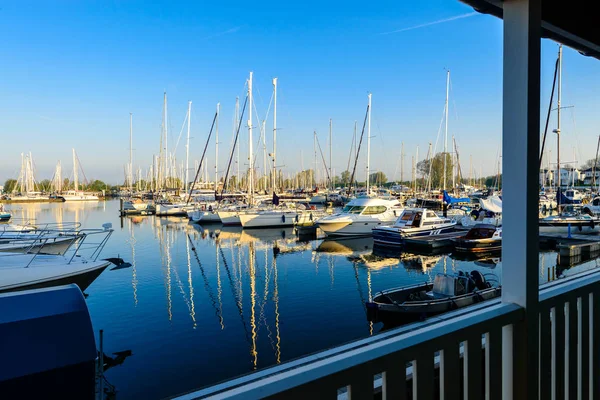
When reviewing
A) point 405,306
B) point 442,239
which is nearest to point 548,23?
point 405,306

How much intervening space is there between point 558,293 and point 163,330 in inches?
368

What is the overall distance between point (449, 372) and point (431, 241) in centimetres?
2024

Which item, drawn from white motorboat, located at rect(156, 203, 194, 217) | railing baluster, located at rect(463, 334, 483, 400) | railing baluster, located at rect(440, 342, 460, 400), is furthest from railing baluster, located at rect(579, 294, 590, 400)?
white motorboat, located at rect(156, 203, 194, 217)

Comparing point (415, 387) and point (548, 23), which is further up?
point (548, 23)

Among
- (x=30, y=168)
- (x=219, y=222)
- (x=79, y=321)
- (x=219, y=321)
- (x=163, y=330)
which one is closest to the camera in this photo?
(x=79, y=321)

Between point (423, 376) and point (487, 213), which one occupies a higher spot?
point (423, 376)

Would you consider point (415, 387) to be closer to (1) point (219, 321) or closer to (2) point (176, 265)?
(1) point (219, 321)

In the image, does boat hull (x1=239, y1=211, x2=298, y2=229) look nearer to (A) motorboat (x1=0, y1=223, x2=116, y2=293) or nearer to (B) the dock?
(B) the dock

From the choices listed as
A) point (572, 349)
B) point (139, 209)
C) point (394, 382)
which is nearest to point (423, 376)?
point (394, 382)

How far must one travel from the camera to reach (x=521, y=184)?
1802 millimetres

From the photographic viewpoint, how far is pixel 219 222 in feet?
119

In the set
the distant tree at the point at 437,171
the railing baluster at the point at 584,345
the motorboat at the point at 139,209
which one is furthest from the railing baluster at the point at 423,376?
the distant tree at the point at 437,171

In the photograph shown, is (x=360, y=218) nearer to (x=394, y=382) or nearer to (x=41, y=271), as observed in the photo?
(x=41, y=271)

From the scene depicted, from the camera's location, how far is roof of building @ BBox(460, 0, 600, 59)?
204 centimetres
